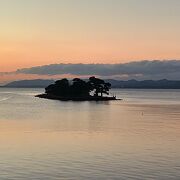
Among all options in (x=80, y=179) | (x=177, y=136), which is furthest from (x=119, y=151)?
(x=177, y=136)

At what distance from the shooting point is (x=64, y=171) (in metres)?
33.1

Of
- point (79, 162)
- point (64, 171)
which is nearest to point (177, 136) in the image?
point (79, 162)

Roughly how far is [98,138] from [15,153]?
16093 mm

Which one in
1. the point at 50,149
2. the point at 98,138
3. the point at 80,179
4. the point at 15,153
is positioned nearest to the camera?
the point at 80,179

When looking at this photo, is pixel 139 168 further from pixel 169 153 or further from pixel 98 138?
pixel 98 138

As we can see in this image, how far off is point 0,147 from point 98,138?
48.1 feet

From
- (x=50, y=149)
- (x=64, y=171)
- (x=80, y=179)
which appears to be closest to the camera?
(x=80, y=179)

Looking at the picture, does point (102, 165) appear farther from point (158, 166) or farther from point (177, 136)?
point (177, 136)

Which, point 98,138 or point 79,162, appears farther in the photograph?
point 98,138

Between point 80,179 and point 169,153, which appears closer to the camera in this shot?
point 80,179

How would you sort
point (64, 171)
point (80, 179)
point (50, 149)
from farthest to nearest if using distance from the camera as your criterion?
1. point (50, 149)
2. point (64, 171)
3. point (80, 179)

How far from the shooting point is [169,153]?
42.5 m

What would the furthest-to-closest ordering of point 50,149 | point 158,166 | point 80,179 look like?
point 50,149, point 158,166, point 80,179

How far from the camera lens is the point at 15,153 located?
4144cm
